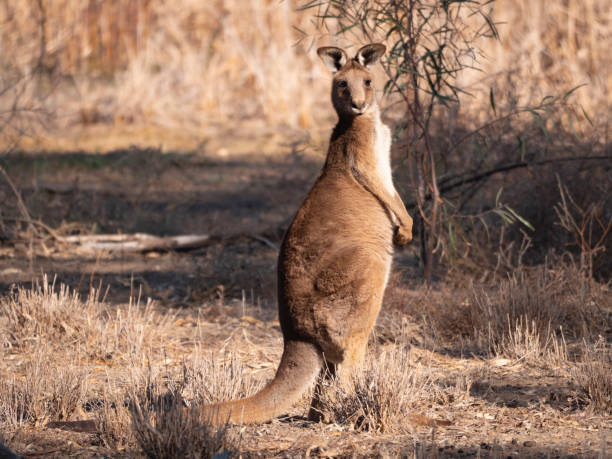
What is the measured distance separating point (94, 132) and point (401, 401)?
1181cm

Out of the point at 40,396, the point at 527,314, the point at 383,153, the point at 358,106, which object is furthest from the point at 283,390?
the point at 527,314

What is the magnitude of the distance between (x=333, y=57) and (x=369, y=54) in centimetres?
21

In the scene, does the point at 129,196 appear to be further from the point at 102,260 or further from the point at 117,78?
the point at 117,78

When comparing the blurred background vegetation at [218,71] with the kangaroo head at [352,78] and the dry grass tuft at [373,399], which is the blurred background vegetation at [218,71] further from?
the dry grass tuft at [373,399]

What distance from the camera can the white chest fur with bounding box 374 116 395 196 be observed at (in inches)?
178

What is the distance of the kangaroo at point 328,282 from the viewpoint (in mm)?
3869

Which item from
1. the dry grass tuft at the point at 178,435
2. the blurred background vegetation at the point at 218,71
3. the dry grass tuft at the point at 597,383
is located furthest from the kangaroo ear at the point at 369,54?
the blurred background vegetation at the point at 218,71

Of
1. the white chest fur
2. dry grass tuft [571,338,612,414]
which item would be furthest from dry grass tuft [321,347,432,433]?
the white chest fur

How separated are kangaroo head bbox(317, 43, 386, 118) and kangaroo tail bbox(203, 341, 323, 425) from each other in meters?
1.44

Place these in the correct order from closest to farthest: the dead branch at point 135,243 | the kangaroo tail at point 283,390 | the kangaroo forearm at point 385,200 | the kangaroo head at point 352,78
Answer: the kangaroo tail at point 283,390 → the kangaroo forearm at point 385,200 → the kangaroo head at point 352,78 → the dead branch at point 135,243

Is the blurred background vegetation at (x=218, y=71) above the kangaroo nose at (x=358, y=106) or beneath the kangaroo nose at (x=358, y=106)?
above

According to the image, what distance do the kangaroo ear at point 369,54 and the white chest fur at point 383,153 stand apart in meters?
0.34

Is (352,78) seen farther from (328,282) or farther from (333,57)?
(328,282)

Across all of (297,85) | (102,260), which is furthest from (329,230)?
(297,85)
